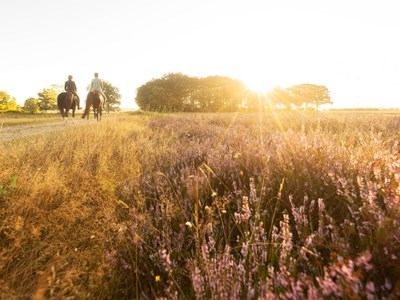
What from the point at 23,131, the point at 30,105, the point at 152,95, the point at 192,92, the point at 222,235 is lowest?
the point at 23,131


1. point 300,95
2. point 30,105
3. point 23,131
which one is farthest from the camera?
point 300,95

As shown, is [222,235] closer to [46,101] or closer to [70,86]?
[70,86]

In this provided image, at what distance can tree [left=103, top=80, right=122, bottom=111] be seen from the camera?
251 feet

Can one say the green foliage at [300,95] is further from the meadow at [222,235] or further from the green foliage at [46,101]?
the meadow at [222,235]

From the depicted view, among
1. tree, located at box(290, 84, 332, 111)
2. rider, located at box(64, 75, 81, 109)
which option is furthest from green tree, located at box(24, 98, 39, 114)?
tree, located at box(290, 84, 332, 111)

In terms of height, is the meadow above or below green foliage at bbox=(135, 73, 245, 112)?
below

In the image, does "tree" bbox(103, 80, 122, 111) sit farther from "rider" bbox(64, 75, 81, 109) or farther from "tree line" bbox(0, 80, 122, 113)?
"rider" bbox(64, 75, 81, 109)

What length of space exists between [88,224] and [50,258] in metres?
0.47

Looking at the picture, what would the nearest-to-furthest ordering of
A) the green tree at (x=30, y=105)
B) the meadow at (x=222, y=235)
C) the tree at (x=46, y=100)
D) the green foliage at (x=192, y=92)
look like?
the meadow at (x=222, y=235) < the green foliage at (x=192, y=92) < the green tree at (x=30, y=105) < the tree at (x=46, y=100)

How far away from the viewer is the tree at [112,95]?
251 feet

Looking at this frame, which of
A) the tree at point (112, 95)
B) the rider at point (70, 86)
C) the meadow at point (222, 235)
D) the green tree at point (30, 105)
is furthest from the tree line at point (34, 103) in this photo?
the meadow at point (222, 235)

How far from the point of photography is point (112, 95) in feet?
254

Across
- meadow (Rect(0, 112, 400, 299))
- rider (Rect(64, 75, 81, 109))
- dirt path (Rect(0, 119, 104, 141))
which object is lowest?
dirt path (Rect(0, 119, 104, 141))

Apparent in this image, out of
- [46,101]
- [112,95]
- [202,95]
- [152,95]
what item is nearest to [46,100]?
[46,101]
